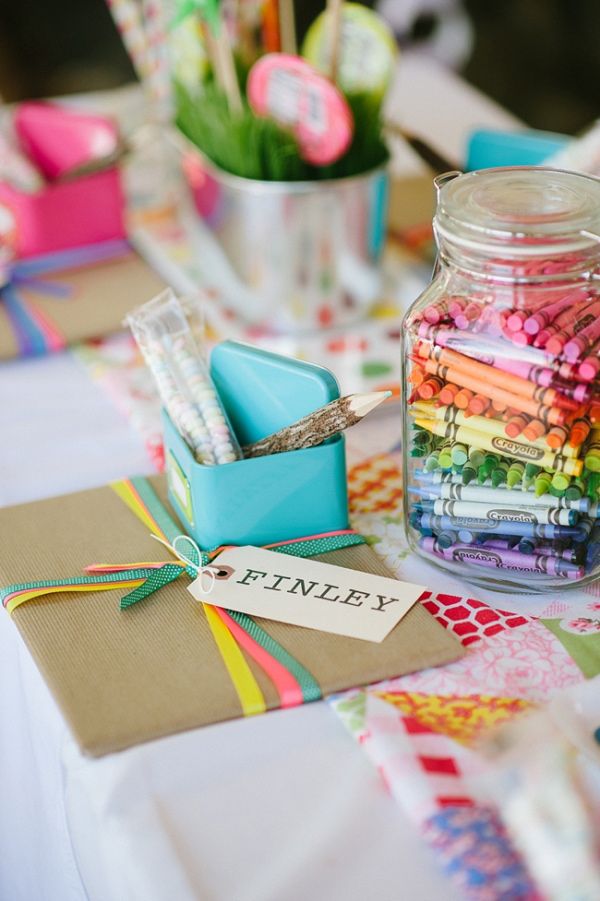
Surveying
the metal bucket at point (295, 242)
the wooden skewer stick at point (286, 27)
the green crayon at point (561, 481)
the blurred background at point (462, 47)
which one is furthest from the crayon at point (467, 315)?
the blurred background at point (462, 47)

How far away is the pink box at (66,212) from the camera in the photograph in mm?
Result: 1062

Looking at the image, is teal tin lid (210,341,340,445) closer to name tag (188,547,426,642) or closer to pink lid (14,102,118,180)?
name tag (188,547,426,642)

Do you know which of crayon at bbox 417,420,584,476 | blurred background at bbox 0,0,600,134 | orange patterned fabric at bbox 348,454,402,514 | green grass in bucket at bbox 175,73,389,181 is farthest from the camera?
blurred background at bbox 0,0,600,134

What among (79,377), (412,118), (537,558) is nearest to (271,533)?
(537,558)

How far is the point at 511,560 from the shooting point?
642 mm

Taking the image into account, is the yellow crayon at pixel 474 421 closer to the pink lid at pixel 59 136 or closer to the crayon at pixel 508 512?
the crayon at pixel 508 512

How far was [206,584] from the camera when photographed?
649mm

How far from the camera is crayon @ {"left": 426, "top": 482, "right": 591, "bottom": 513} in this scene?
0.61 meters

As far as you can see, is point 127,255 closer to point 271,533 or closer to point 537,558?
point 271,533

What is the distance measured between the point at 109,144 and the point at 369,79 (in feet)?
0.94

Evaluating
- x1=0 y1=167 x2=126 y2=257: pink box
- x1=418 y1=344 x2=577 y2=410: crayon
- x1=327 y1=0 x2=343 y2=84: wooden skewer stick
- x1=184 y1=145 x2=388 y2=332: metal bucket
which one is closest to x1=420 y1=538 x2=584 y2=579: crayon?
x1=418 y1=344 x2=577 y2=410: crayon

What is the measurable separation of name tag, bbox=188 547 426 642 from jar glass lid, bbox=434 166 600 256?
8.4 inches

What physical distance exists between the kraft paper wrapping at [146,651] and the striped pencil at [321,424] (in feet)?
0.26

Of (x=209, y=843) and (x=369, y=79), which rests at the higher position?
(x=369, y=79)
